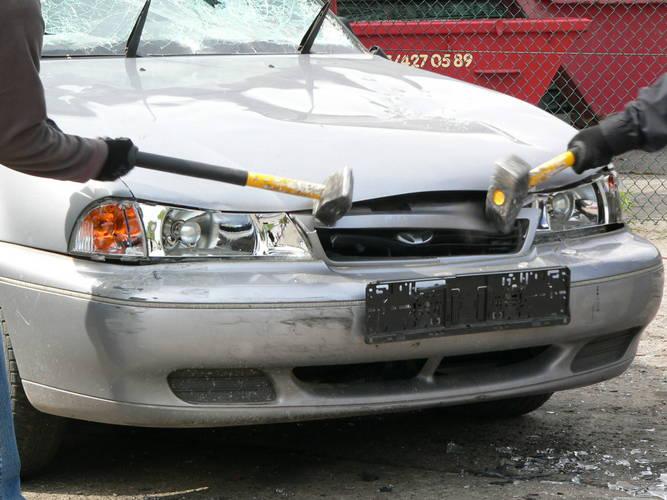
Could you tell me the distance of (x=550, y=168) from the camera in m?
3.27

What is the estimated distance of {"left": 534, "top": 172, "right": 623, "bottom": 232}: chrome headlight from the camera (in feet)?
11.8

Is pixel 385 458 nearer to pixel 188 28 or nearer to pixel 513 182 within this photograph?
pixel 513 182

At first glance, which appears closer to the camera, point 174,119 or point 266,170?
point 266,170

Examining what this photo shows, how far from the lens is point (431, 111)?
3.79m

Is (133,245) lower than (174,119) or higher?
lower

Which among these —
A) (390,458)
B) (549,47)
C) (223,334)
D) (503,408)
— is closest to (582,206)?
(503,408)

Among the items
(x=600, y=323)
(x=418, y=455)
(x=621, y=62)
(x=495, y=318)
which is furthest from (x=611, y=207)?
(x=621, y=62)

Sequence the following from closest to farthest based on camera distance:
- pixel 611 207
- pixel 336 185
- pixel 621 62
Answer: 1. pixel 336 185
2. pixel 611 207
3. pixel 621 62

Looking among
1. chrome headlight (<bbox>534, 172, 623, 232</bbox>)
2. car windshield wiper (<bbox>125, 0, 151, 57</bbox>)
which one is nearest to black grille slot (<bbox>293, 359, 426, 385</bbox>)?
chrome headlight (<bbox>534, 172, 623, 232</bbox>)

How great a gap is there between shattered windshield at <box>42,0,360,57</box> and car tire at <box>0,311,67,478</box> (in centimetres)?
136

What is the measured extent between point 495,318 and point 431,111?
2.68 feet

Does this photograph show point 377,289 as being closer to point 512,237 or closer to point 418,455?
point 512,237

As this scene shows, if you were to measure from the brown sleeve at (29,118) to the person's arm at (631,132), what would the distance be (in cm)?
130

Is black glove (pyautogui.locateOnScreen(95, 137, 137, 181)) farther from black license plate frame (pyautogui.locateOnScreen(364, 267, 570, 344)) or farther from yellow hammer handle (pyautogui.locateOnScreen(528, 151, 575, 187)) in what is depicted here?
yellow hammer handle (pyautogui.locateOnScreen(528, 151, 575, 187))
